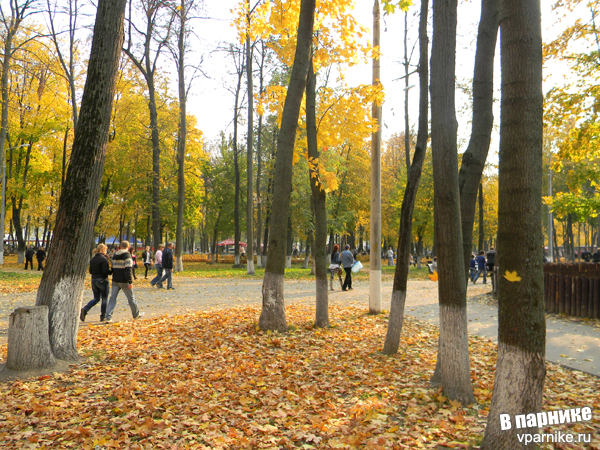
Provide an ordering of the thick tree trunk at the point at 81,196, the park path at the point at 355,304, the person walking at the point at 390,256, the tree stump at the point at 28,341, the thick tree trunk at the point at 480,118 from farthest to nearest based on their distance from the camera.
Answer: the person walking at the point at 390,256 → the park path at the point at 355,304 → the thick tree trunk at the point at 81,196 → the thick tree trunk at the point at 480,118 → the tree stump at the point at 28,341

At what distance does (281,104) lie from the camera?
10391mm

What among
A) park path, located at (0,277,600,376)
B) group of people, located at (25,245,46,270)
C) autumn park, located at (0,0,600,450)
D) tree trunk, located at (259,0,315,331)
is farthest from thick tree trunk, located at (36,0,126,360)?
group of people, located at (25,245,46,270)

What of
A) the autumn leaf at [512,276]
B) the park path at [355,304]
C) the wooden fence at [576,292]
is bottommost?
the park path at [355,304]

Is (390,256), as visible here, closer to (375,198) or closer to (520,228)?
(375,198)

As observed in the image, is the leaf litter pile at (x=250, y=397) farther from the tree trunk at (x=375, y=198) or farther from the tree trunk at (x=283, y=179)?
the tree trunk at (x=375, y=198)

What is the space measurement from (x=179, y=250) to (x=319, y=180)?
19221mm

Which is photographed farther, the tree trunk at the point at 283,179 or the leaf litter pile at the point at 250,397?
the tree trunk at the point at 283,179

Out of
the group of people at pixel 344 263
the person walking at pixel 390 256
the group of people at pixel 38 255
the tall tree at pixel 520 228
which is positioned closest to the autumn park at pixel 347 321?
the tall tree at pixel 520 228

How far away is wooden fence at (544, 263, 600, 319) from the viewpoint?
11851 millimetres

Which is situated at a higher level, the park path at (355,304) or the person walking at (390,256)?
the person walking at (390,256)

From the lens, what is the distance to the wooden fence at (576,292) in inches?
467

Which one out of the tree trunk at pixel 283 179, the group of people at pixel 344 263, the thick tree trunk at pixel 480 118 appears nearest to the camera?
the thick tree trunk at pixel 480 118

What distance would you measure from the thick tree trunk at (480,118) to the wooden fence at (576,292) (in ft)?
27.0

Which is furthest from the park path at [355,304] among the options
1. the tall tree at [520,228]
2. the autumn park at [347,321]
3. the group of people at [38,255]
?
the group of people at [38,255]
